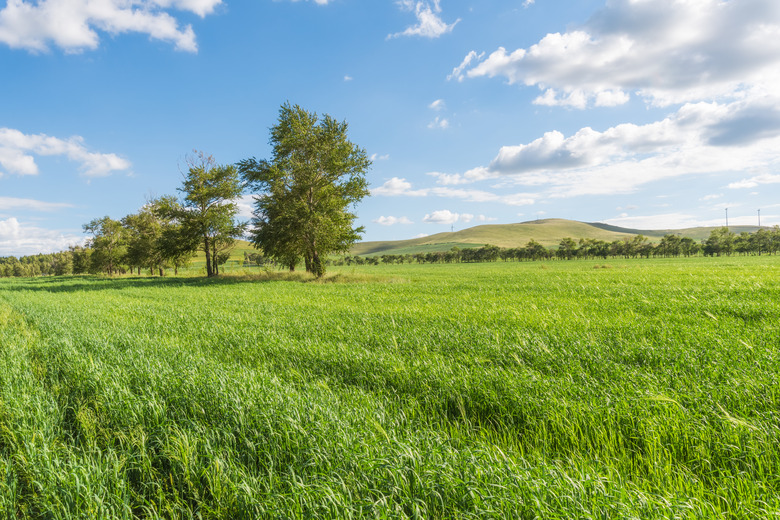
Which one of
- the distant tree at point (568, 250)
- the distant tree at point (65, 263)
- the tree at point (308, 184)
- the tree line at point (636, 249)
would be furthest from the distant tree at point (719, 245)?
the distant tree at point (65, 263)

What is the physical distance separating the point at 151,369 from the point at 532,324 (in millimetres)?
7511

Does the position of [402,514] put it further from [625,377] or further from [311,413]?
[625,377]

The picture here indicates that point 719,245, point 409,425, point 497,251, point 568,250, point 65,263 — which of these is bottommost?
point 719,245

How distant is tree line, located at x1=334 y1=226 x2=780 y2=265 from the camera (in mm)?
108125

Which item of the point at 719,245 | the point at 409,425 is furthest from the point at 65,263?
the point at 719,245

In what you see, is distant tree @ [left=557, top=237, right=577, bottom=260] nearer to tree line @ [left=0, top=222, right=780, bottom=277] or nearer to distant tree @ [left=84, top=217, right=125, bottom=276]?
tree line @ [left=0, top=222, right=780, bottom=277]

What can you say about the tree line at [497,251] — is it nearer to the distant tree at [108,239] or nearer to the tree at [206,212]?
the distant tree at [108,239]

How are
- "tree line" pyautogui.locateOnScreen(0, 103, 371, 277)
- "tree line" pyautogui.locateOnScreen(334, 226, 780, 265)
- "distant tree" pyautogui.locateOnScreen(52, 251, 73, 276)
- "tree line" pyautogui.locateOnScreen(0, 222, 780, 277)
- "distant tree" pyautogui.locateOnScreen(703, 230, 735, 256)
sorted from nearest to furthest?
"tree line" pyautogui.locateOnScreen(0, 103, 371, 277), "tree line" pyautogui.locateOnScreen(0, 222, 780, 277), "distant tree" pyautogui.locateOnScreen(52, 251, 73, 276), "distant tree" pyautogui.locateOnScreen(703, 230, 735, 256), "tree line" pyautogui.locateOnScreen(334, 226, 780, 265)

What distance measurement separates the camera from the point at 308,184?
2928cm

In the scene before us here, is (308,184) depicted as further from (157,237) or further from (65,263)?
(65,263)

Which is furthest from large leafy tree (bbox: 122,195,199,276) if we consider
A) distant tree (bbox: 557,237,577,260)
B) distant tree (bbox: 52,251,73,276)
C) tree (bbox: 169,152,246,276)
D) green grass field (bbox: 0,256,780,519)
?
distant tree (bbox: 557,237,577,260)

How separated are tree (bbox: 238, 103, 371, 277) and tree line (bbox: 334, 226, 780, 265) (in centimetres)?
9420

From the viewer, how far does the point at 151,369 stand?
17.8 feet

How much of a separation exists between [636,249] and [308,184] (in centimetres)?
12729
